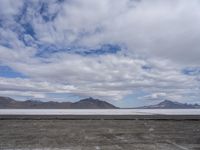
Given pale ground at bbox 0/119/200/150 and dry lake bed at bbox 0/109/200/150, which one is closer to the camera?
pale ground at bbox 0/119/200/150

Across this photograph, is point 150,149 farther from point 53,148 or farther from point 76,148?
point 53,148

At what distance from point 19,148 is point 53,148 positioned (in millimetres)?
2135

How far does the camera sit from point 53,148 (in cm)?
1440

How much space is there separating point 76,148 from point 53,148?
1460 mm

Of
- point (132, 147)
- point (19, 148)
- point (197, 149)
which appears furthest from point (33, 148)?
point (197, 149)

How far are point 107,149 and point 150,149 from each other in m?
2.69

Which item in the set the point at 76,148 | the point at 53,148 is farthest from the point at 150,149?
the point at 53,148

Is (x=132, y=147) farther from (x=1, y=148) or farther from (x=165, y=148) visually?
(x=1, y=148)

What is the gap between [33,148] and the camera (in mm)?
14398

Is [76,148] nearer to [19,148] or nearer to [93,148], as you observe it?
[93,148]

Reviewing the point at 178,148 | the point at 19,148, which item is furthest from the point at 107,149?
the point at 19,148

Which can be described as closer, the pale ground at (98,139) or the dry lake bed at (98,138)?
the pale ground at (98,139)

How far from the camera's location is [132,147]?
14766 mm

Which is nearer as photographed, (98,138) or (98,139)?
(98,139)
